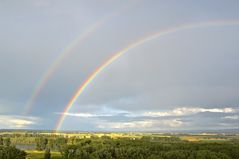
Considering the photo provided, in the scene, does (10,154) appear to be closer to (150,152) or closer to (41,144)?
(150,152)

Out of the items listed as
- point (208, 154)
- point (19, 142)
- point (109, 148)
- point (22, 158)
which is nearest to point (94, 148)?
point (109, 148)

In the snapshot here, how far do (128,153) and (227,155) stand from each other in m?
25.6

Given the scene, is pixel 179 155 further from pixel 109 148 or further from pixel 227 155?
pixel 109 148

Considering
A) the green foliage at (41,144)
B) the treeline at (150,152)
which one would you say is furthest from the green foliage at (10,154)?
the green foliage at (41,144)

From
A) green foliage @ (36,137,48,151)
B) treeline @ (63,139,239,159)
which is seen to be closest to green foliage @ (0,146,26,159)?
treeline @ (63,139,239,159)

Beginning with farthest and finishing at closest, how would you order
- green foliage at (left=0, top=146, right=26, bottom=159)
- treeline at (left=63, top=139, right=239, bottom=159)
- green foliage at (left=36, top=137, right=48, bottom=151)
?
green foliage at (left=36, top=137, right=48, bottom=151) → green foliage at (left=0, top=146, right=26, bottom=159) → treeline at (left=63, top=139, right=239, bottom=159)

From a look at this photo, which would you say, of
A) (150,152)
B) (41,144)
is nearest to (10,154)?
(150,152)

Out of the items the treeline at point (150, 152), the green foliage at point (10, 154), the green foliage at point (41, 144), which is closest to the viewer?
the treeline at point (150, 152)

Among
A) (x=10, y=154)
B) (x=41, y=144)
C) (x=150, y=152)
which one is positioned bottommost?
(x=150, y=152)

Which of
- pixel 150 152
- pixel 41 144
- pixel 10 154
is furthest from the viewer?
pixel 41 144

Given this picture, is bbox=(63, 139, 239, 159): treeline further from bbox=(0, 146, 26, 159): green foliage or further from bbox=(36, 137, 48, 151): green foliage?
bbox=(36, 137, 48, 151): green foliage

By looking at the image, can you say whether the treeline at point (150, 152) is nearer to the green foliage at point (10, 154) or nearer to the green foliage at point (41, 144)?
the green foliage at point (10, 154)

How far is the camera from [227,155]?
3049 inches

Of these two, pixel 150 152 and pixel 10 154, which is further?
pixel 10 154
